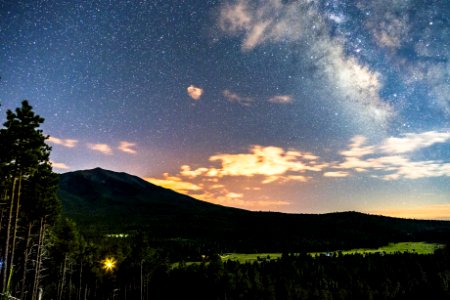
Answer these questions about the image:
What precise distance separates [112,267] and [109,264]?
655cm

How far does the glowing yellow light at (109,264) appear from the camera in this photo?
78.6 metres

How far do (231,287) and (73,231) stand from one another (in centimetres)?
6317

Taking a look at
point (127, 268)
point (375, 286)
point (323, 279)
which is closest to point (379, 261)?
point (375, 286)

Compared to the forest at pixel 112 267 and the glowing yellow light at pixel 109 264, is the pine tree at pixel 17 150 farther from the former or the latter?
the glowing yellow light at pixel 109 264

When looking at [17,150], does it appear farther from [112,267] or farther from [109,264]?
[112,267]

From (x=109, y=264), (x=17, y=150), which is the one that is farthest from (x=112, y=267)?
(x=17, y=150)

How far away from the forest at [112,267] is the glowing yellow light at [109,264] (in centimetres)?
21

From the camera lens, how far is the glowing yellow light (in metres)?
78.6

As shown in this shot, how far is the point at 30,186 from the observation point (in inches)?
1430

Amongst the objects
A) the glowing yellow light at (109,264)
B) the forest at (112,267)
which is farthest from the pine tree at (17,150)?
the glowing yellow light at (109,264)

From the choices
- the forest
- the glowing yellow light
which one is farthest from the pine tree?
the glowing yellow light

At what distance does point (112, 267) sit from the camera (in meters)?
82.9

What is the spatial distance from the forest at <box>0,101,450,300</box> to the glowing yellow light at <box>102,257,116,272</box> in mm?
207

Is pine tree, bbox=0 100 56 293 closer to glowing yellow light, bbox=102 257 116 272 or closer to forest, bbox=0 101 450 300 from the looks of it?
forest, bbox=0 101 450 300
